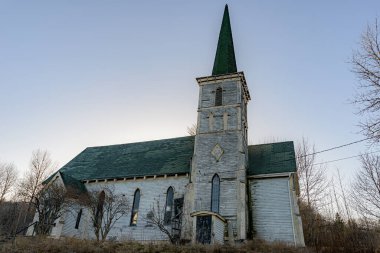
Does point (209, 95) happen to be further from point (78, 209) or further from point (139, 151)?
point (78, 209)

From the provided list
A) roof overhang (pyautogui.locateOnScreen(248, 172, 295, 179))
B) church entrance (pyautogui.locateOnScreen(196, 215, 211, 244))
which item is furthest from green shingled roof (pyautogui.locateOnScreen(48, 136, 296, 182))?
church entrance (pyautogui.locateOnScreen(196, 215, 211, 244))

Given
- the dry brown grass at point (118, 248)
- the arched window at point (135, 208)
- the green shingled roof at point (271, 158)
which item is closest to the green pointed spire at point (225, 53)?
the green shingled roof at point (271, 158)

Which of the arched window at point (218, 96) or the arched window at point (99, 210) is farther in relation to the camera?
the arched window at point (218, 96)

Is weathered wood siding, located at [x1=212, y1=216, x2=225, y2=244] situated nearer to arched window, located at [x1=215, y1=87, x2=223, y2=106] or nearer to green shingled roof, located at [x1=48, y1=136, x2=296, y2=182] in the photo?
green shingled roof, located at [x1=48, y1=136, x2=296, y2=182]

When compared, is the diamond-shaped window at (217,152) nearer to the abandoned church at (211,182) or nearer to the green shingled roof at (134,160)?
the abandoned church at (211,182)

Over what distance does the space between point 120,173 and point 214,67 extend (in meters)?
14.4

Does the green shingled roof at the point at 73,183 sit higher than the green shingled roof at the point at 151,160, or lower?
lower

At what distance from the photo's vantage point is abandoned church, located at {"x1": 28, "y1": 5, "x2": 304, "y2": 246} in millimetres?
21062

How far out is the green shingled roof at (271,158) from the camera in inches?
915

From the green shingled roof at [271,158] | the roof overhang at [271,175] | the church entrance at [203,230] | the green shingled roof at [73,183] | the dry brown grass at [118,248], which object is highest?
the green shingled roof at [271,158]

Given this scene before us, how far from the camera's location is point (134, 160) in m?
29.8

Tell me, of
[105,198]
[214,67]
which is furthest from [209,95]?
[105,198]

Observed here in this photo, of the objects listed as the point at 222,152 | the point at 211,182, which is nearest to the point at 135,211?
the point at 211,182

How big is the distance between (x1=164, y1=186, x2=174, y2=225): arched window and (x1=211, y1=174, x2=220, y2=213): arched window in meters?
3.59
